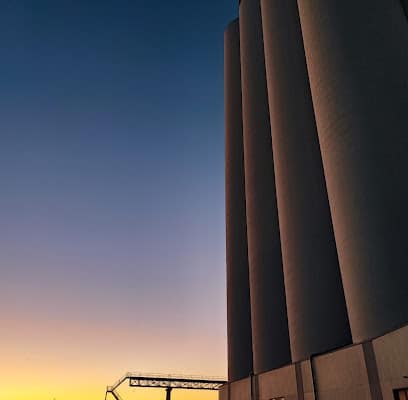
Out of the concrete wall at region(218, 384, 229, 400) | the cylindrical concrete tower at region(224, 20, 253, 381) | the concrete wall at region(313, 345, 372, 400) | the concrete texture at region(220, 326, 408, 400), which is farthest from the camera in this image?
the cylindrical concrete tower at region(224, 20, 253, 381)

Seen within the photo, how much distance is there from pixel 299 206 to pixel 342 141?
6.11 m

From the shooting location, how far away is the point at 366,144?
638 inches

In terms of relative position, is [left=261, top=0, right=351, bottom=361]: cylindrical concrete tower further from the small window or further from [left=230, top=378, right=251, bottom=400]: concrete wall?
the small window

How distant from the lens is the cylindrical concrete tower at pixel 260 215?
25188mm

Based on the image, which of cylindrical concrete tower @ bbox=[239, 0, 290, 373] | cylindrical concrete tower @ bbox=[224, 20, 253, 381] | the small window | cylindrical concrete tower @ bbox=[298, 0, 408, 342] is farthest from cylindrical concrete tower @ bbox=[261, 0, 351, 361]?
cylindrical concrete tower @ bbox=[224, 20, 253, 381]

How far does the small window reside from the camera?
1072 cm

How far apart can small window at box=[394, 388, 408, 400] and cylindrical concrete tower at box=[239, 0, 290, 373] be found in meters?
14.3

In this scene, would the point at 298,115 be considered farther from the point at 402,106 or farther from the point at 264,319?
the point at 264,319

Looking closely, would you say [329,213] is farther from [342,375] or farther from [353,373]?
[353,373]

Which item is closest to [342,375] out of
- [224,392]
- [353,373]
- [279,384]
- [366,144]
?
[353,373]

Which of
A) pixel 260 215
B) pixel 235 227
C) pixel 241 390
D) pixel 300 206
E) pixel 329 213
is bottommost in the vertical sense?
pixel 241 390

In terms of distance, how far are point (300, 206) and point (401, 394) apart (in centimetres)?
1276

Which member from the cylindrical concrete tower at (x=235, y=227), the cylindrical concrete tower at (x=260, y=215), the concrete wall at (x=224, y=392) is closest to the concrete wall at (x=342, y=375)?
the cylindrical concrete tower at (x=260, y=215)

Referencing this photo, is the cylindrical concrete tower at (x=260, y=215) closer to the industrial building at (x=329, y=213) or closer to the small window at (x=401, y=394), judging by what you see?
the industrial building at (x=329, y=213)
